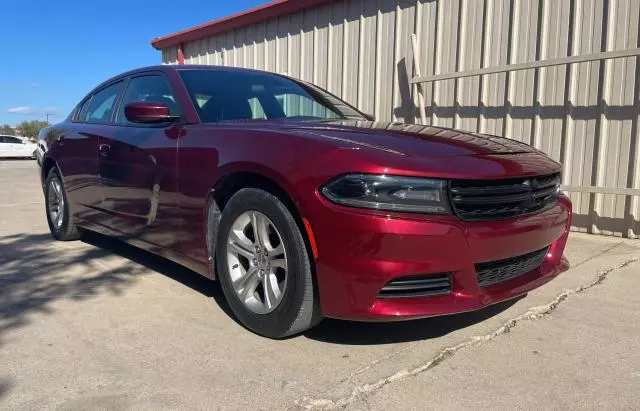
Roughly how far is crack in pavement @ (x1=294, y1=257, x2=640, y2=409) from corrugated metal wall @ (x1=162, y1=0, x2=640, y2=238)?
1.75m

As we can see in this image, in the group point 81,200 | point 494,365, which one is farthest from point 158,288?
point 494,365

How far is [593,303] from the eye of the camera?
3506 millimetres

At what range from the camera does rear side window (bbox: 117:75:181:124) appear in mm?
3703

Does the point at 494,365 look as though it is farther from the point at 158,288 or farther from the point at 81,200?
the point at 81,200

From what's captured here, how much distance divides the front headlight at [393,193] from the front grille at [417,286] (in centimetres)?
31

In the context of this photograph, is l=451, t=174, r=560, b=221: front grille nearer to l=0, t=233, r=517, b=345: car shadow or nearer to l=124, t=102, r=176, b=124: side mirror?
l=0, t=233, r=517, b=345: car shadow

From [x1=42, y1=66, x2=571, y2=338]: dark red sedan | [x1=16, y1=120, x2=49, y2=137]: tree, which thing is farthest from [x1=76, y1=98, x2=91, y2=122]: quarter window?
[x1=16, y1=120, x2=49, y2=137]: tree

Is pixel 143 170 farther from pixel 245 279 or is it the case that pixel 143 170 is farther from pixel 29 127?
pixel 29 127

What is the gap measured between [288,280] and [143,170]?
1564mm

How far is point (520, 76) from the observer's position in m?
5.91

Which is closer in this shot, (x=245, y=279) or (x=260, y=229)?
(x=260, y=229)

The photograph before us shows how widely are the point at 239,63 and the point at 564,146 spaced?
6594 millimetres

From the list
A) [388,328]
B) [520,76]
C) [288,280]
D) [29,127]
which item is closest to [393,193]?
[288,280]

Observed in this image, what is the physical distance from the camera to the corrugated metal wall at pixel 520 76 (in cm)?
525
